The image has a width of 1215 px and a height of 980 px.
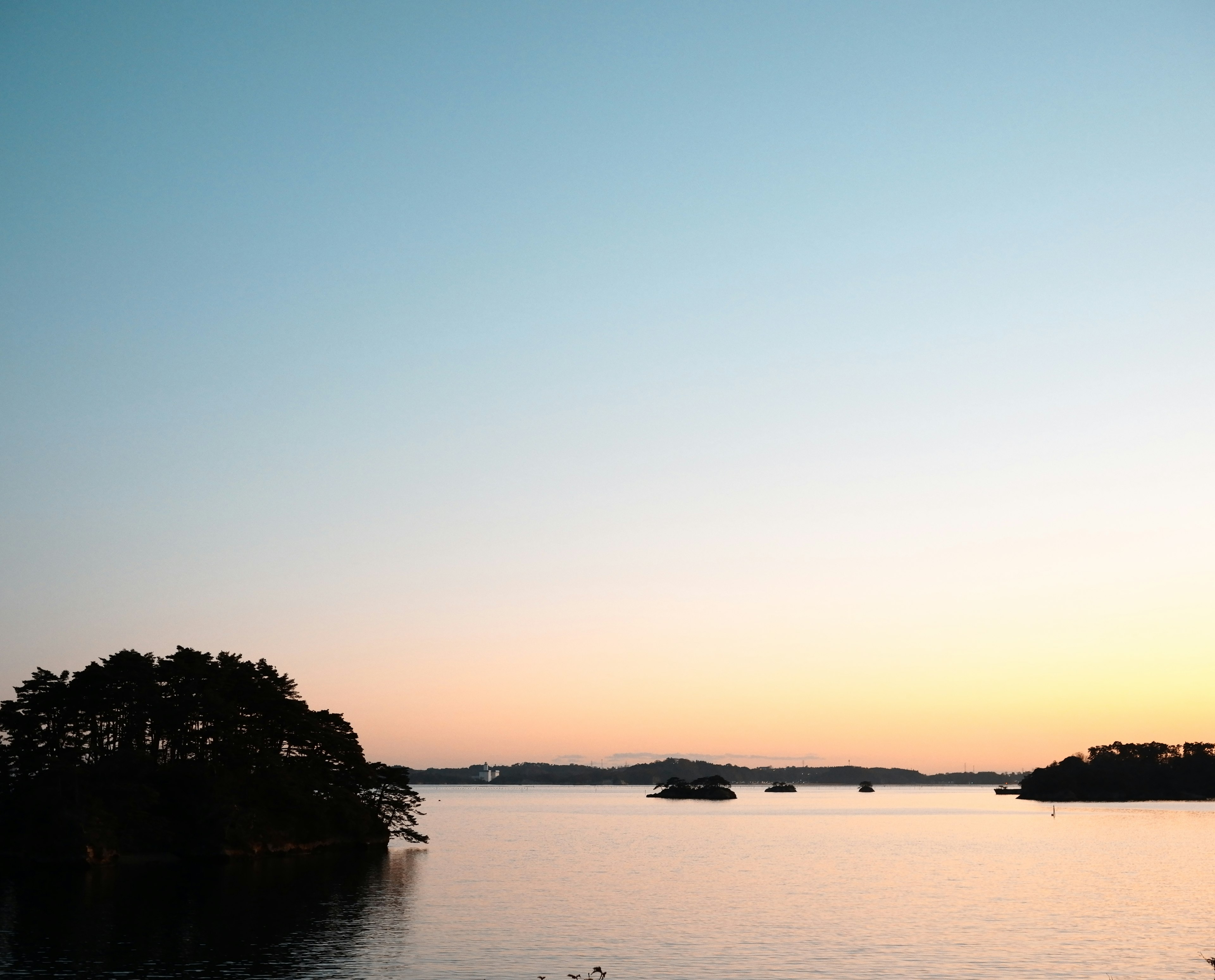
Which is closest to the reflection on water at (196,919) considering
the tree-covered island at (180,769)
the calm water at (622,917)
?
the calm water at (622,917)

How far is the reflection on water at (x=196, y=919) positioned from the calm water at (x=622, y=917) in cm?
23

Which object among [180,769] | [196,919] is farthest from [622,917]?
[180,769]

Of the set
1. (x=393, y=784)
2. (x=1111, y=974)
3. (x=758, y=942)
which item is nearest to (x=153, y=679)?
(x=393, y=784)

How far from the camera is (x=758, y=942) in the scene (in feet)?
191

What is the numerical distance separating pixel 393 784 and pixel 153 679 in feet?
98.2

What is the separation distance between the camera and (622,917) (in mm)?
68312

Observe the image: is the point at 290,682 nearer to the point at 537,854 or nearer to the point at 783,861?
the point at 537,854

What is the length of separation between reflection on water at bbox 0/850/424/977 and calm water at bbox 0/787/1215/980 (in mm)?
230

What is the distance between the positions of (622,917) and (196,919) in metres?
25.1

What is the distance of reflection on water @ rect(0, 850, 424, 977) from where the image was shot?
48.9 m

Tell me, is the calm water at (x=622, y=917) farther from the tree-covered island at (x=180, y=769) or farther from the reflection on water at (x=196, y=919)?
the tree-covered island at (x=180, y=769)

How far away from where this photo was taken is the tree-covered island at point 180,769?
9562cm

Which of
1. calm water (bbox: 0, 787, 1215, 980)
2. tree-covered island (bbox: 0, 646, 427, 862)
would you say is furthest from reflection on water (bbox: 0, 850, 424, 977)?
tree-covered island (bbox: 0, 646, 427, 862)

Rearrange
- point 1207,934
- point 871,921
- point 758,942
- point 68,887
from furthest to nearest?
point 68,887, point 871,921, point 1207,934, point 758,942
